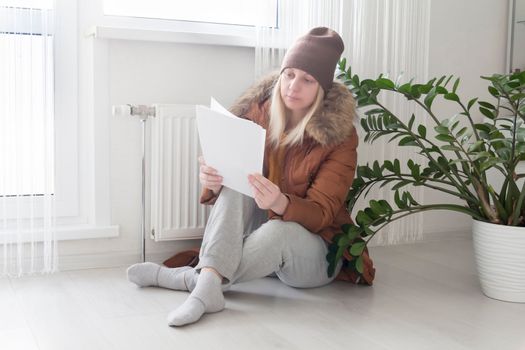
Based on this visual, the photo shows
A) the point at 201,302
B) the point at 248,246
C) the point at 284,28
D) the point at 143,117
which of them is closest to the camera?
the point at 201,302

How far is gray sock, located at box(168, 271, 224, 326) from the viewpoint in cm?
166

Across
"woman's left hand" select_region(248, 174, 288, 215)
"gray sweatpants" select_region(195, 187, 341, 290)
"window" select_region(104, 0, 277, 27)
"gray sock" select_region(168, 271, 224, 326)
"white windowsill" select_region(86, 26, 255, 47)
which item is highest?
"window" select_region(104, 0, 277, 27)

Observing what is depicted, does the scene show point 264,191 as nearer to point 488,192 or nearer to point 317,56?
point 317,56

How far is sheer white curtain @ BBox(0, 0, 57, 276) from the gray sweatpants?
0.60 m

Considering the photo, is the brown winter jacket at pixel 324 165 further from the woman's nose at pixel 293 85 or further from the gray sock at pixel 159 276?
the gray sock at pixel 159 276

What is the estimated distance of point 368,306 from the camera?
1.90 m

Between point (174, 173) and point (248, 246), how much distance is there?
0.52 metres

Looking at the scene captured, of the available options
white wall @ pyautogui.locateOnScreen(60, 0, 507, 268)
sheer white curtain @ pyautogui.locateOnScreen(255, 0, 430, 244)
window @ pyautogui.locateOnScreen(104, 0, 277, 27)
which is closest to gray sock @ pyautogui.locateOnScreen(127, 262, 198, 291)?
white wall @ pyautogui.locateOnScreen(60, 0, 507, 268)

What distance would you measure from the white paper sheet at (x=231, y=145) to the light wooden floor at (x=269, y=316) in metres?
0.36

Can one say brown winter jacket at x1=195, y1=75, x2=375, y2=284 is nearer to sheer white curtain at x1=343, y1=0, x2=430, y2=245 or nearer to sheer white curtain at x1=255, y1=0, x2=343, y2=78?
sheer white curtain at x1=255, y1=0, x2=343, y2=78

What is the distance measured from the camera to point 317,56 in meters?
1.98

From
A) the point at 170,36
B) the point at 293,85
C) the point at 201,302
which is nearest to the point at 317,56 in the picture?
the point at 293,85

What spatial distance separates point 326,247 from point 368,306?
218mm

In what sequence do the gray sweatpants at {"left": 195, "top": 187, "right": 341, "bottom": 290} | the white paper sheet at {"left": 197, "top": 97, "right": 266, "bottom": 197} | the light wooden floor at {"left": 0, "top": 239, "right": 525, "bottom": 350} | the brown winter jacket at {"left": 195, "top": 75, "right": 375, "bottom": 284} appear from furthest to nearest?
the brown winter jacket at {"left": 195, "top": 75, "right": 375, "bottom": 284}, the gray sweatpants at {"left": 195, "top": 187, "right": 341, "bottom": 290}, the white paper sheet at {"left": 197, "top": 97, "right": 266, "bottom": 197}, the light wooden floor at {"left": 0, "top": 239, "right": 525, "bottom": 350}
